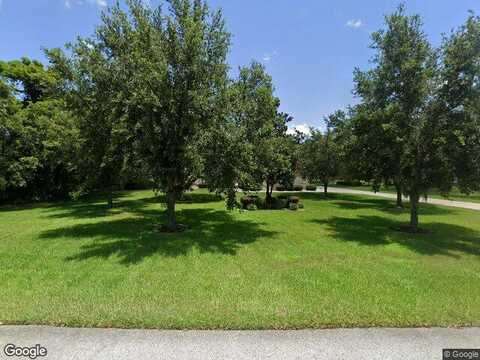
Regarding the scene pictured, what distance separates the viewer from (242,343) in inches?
135

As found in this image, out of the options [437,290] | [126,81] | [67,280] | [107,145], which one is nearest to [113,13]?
[126,81]

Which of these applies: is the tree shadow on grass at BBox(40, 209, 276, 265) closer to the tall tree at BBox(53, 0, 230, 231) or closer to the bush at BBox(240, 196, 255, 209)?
the tall tree at BBox(53, 0, 230, 231)

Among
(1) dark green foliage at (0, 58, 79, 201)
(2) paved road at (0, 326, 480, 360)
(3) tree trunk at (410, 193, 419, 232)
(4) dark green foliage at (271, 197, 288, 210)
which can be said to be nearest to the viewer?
(2) paved road at (0, 326, 480, 360)

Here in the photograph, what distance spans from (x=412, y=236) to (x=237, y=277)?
24.8 feet

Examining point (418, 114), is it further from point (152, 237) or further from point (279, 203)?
point (152, 237)

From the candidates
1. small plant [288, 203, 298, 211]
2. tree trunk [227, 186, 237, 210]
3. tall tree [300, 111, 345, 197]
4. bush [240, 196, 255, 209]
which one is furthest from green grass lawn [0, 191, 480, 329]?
tall tree [300, 111, 345, 197]

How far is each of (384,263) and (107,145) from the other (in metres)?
9.99

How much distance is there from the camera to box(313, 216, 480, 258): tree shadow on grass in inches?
336

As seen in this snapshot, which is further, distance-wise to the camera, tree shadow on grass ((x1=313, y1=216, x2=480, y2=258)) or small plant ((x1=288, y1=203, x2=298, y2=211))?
small plant ((x1=288, y1=203, x2=298, y2=211))

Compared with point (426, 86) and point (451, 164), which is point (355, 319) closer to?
point (451, 164)

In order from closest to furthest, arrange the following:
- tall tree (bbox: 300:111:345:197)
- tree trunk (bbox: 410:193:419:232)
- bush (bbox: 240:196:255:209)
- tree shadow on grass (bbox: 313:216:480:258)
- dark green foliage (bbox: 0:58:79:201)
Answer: tree shadow on grass (bbox: 313:216:480:258)
tree trunk (bbox: 410:193:419:232)
dark green foliage (bbox: 0:58:79:201)
bush (bbox: 240:196:255:209)
tall tree (bbox: 300:111:345:197)

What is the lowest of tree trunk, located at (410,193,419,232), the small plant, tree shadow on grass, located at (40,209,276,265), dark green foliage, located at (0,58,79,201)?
tree shadow on grass, located at (40,209,276,265)

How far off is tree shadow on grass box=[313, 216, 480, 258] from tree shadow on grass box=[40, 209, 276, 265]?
310cm

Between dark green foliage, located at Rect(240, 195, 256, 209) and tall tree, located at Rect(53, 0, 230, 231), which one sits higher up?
tall tree, located at Rect(53, 0, 230, 231)
